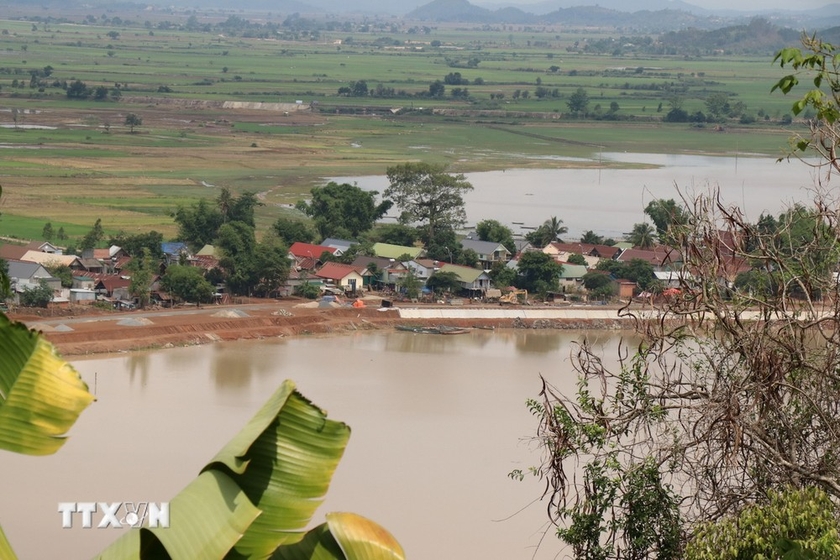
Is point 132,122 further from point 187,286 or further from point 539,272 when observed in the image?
point 539,272

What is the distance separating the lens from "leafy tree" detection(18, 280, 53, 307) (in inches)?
477

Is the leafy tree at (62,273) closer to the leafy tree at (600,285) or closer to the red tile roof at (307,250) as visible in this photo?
the red tile roof at (307,250)

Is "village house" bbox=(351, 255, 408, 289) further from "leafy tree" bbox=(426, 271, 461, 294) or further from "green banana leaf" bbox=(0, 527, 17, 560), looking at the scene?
"green banana leaf" bbox=(0, 527, 17, 560)

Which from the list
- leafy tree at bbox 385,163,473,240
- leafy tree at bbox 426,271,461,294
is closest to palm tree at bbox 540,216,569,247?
leafy tree at bbox 385,163,473,240

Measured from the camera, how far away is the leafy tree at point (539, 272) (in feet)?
46.6

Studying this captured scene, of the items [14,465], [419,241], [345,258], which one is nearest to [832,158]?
[14,465]

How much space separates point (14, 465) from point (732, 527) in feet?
17.5

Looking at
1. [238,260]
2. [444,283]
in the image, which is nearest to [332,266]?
[238,260]

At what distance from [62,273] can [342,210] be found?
4.65 metres

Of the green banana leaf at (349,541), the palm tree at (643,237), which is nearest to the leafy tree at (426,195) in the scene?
the palm tree at (643,237)

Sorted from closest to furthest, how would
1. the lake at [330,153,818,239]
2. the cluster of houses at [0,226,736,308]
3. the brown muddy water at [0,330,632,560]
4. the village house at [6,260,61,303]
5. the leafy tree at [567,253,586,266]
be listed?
the brown muddy water at [0,330,632,560] < the village house at [6,260,61,303] < the cluster of houses at [0,226,736,308] < the leafy tree at [567,253,586,266] < the lake at [330,153,818,239]

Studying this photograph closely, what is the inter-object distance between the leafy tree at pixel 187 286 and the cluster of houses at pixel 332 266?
16 centimetres

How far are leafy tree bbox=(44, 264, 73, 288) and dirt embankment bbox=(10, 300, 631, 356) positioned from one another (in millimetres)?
780

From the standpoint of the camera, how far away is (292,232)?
15.9m
